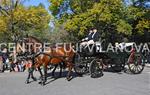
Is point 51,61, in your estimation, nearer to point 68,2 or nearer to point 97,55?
point 97,55

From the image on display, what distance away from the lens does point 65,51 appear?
18234mm

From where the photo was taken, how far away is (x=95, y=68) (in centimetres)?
1878


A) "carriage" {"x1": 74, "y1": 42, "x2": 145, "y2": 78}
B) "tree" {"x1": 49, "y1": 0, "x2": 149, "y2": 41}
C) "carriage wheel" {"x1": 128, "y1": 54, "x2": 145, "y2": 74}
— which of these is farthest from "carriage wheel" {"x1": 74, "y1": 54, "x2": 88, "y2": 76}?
"tree" {"x1": 49, "y1": 0, "x2": 149, "y2": 41}

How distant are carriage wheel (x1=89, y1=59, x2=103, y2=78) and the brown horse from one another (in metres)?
0.98

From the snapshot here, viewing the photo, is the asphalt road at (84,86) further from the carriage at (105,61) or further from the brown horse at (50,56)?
the brown horse at (50,56)

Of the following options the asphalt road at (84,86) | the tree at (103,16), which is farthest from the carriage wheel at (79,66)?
the tree at (103,16)

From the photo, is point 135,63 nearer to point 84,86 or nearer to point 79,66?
point 79,66

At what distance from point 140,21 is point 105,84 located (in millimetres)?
19467

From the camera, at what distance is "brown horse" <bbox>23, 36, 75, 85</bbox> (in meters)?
17.2

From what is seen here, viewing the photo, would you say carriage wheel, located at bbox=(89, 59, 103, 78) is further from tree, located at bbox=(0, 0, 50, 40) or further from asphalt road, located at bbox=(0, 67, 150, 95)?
tree, located at bbox=(0, 0, 50, 40)

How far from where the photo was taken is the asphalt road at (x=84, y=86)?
50.5ft

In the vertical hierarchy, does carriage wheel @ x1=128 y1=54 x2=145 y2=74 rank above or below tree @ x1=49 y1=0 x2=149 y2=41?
below

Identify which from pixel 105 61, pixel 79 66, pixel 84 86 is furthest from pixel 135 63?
pixel 84 86

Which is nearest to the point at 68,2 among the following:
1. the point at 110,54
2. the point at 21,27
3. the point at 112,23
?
the point at 112,23
